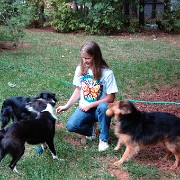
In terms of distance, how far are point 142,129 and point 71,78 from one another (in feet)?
15.1

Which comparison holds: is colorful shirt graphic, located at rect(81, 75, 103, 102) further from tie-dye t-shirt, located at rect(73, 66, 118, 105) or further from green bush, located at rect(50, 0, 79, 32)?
green bush, located at rect(50, 0, 79, 32)

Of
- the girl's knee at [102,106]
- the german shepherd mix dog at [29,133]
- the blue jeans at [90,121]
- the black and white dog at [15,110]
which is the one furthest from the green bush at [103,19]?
the german shepherd mix dog at [29,133]

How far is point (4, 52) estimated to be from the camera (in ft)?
38.3

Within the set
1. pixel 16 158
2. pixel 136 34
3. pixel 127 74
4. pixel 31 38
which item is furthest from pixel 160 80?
pixel 136 34

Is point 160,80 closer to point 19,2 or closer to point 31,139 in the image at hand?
point 31,139

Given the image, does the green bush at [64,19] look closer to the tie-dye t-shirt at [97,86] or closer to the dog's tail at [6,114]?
the dog's tail at [6,114]

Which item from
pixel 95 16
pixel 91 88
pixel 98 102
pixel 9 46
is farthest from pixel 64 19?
pixel 98 102

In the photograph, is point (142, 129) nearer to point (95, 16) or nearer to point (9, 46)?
point (9, 46)

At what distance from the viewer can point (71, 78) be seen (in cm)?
854

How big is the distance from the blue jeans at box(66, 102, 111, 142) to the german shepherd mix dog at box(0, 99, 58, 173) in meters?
0.49

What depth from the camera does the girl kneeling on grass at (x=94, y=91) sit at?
446 centimetres

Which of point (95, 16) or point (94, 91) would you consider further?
point (95, 16)

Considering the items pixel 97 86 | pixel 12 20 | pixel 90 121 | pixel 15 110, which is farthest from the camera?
pixel 12 20

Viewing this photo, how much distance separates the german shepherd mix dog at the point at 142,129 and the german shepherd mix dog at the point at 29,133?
2.64 ft
